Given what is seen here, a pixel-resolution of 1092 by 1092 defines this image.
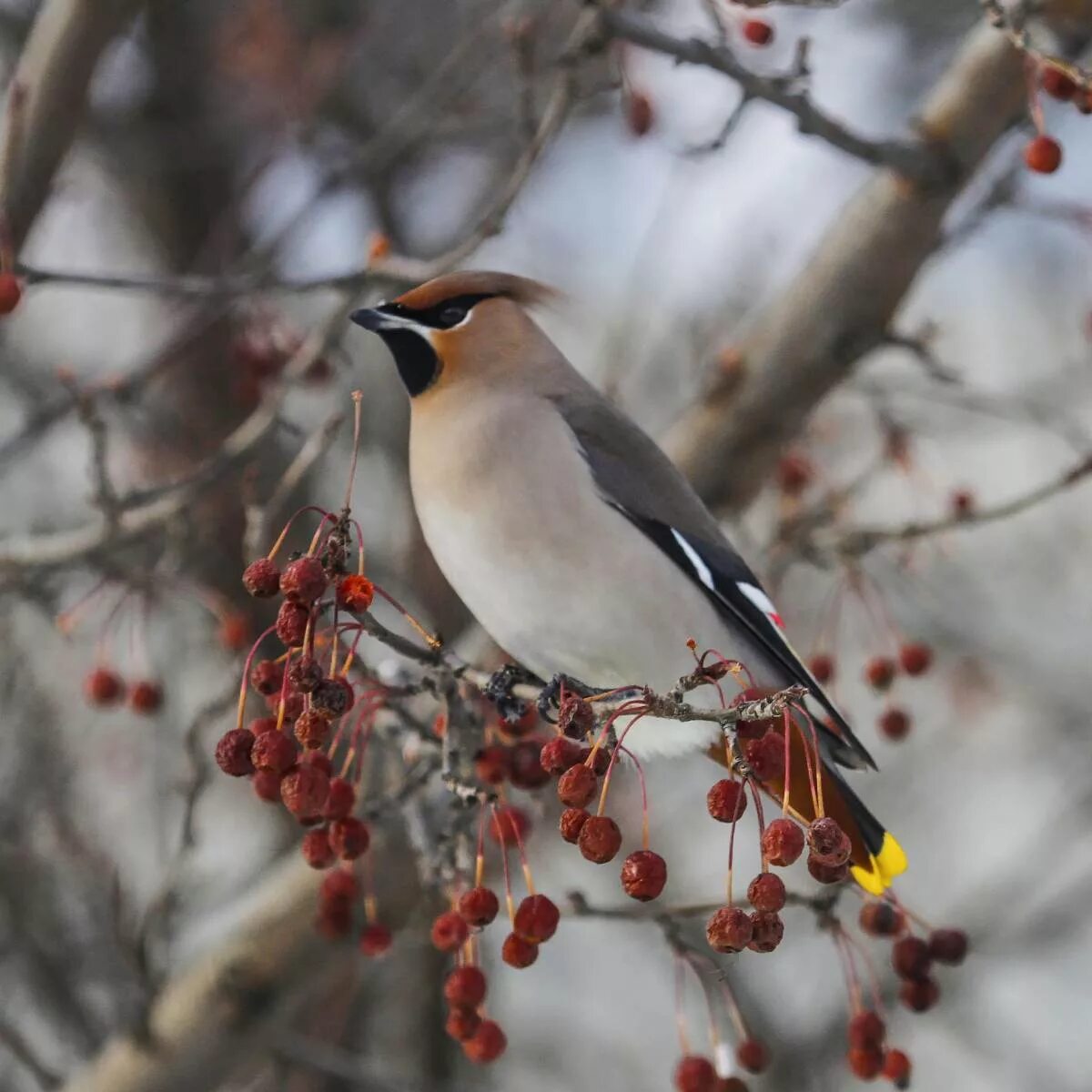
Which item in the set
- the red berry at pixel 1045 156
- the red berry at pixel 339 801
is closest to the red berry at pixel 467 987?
the red berry at pixel 339 801

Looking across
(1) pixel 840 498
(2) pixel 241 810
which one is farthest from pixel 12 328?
(1) pixel 840 498

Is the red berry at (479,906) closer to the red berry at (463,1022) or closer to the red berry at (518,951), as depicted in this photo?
the red berry at (518,951)

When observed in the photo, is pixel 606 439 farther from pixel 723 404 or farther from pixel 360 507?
pixel 360 507

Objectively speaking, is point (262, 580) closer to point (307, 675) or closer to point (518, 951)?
point (307, 675)

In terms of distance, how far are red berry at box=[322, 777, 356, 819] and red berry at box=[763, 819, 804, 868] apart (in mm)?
682

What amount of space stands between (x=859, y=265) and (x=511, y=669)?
128 centimetres

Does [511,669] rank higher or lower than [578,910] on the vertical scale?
higher

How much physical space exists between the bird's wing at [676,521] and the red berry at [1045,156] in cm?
86

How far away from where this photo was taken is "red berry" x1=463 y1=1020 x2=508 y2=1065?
2111mm

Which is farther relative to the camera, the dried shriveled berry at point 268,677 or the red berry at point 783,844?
the dried shriveled berry at point 268,677

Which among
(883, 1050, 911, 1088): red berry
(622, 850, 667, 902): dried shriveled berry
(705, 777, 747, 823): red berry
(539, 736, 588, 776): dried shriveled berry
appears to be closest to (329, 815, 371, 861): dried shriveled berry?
(539, 736, 588, 776): dried shriveled berry

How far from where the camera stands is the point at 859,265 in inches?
121

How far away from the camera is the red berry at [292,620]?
5.51 ft

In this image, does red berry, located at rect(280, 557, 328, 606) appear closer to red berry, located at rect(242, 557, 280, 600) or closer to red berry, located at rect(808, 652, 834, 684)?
red berry, located at rect(242, 557, 280, 600)
